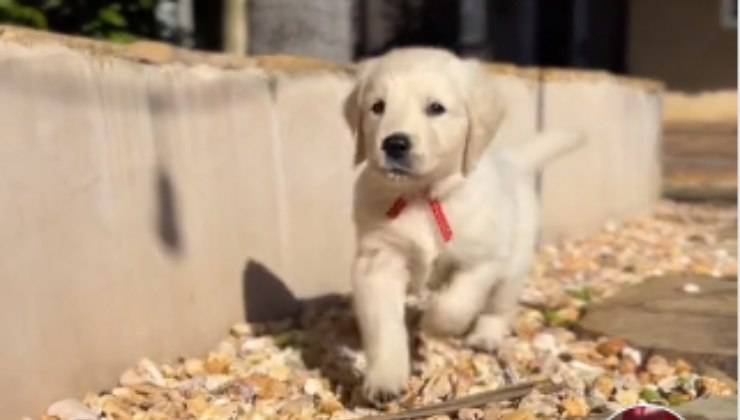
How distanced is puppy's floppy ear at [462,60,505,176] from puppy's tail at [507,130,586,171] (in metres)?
0.68

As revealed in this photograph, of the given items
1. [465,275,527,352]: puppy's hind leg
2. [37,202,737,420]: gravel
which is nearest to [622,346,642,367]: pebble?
[37,202,737,420]: gravel

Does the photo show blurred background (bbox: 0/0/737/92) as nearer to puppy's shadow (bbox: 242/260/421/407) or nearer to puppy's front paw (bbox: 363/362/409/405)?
puppy's shadow (bbox: 242/260/421/407)

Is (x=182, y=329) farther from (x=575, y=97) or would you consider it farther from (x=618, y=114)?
(x=618, y=114)

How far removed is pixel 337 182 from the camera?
4.13m

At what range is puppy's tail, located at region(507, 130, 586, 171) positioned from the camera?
397 centimetres

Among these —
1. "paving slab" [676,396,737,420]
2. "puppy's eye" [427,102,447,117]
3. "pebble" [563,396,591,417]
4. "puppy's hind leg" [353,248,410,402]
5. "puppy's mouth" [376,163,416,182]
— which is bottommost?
"pebble" [563,396,591,417]

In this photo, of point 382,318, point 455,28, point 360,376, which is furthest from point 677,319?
point 455,28

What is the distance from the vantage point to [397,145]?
288 centimetres

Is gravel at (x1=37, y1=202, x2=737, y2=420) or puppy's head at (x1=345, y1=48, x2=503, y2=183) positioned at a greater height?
puppy's head at (x1=345, y1=48, x2=503, y2=183)

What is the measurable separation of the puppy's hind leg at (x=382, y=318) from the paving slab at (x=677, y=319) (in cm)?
86

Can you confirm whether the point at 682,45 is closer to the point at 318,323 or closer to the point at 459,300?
the point at 318,323

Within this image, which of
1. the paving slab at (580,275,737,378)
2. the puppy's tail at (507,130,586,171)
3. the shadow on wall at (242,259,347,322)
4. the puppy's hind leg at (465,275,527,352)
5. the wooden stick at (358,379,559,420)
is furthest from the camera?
the puppy's tail at (507,130,586,171)

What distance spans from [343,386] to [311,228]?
0.94 metres

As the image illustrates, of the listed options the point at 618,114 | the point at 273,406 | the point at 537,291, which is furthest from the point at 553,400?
the point at 618,114
